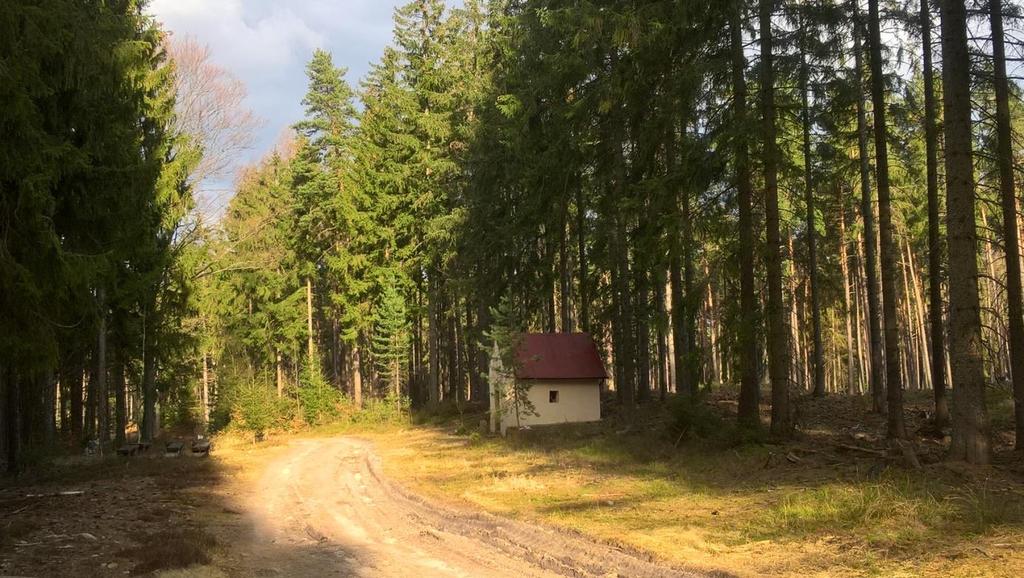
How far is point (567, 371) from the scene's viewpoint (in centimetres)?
2420

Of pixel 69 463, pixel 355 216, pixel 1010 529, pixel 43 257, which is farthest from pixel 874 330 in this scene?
pixel 355 216

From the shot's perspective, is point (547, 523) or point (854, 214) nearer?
point (547, 523)

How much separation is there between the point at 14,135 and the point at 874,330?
Result: 17.5 meters

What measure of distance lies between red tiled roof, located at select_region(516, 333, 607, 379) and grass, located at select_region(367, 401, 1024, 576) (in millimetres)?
6751

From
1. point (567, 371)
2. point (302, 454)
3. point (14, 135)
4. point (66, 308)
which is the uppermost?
point (14, 135)

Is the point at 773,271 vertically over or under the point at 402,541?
over

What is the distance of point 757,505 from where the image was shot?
9.87 m

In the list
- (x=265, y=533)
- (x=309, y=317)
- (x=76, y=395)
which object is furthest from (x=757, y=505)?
(x=309, y=317)

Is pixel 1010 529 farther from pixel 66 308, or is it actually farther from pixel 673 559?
pixel 66 308

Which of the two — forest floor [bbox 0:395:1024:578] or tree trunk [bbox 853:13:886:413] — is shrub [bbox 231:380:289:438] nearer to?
forest floor [bbox 0:395:1024:578]

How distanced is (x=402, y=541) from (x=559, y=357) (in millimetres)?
15744

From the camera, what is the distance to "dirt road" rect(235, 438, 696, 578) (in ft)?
24.7

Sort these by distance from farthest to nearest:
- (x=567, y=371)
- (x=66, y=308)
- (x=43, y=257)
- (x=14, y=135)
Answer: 1. (x=567, y=371)
2. (x=66, y=308)
3. (x=43, y=257)
4. (x=14, y=135)

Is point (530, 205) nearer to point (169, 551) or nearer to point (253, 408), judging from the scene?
point (253, 408)
